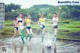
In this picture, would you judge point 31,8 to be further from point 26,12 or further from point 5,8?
point 5,8

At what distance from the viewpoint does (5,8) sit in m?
2.22

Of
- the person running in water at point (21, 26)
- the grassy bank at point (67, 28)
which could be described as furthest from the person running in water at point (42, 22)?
the person running in water at point (21, 26)

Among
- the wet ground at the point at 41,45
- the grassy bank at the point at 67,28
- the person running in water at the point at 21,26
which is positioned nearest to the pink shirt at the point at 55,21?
the grassy bank at the point at 67,28

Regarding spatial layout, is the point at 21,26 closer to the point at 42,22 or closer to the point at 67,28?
the point at 42,22

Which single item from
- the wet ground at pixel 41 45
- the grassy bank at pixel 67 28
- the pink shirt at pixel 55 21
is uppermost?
the pink shirt at pixel 55 21

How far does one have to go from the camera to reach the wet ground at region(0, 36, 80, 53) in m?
2.10

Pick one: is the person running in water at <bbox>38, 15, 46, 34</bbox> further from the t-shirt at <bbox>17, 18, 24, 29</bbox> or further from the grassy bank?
the t-shirt at <bbox>17, 18, 24, 29</bbox>

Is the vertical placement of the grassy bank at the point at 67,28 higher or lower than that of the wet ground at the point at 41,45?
higher

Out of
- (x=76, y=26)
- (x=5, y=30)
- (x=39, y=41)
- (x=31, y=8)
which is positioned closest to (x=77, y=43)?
(x=76, y=26)

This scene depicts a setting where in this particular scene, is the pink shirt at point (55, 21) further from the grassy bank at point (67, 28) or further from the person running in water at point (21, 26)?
the person running in water at point (21, 26)

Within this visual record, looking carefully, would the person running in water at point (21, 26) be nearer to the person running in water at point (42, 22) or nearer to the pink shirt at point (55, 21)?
the person running in water at point (42, 22)

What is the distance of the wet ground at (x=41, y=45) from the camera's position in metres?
2.10

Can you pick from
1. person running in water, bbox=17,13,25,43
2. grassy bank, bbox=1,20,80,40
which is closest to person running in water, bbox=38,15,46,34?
grassy bank, bbox=1,20,80,40

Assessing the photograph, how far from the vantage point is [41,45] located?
2.14 meters
